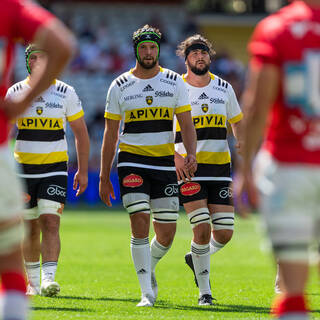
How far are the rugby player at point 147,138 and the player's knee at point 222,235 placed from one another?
707 millimetres

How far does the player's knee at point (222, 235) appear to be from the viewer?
9.65 meters

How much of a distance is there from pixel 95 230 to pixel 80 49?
1378cm

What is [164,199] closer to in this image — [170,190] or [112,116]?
[170,190]

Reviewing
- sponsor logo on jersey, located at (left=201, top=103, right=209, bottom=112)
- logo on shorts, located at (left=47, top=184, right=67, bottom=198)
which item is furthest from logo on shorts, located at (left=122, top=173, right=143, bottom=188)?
sponsor logo on jersey, located at (left=201, top=103, right=209, bottom=112)

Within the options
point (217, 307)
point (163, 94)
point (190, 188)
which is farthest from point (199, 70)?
point (217, 307)

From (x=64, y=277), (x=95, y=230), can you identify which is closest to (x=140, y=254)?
(x=64, y=277)

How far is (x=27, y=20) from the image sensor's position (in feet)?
14.8

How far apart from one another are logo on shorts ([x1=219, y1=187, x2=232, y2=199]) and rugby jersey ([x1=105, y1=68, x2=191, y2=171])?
29.8 inches

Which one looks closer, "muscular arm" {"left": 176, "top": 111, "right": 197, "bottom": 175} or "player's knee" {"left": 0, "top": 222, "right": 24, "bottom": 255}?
"player's knee" {"left": 0, "top": 222, "right": 24, "bottom": 255}

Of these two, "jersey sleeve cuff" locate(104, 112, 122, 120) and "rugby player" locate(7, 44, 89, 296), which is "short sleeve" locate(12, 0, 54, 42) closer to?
"jersey sleeve cuff" locate(104, 112, 122, 120)

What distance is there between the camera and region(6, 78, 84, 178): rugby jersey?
962cm

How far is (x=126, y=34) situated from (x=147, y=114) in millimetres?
26789

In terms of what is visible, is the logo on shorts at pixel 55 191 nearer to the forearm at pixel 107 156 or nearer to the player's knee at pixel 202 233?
the forearm at pixel 107 156

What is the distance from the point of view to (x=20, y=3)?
4.58 meters
